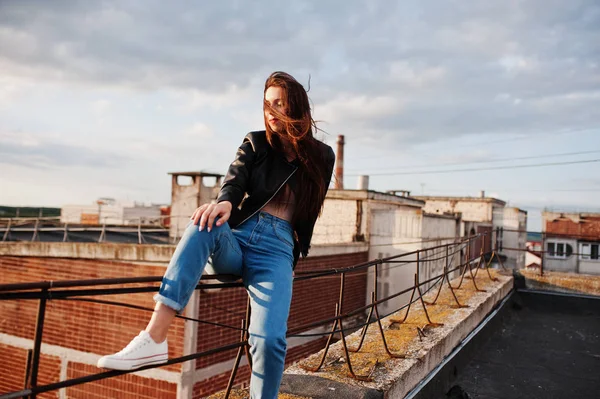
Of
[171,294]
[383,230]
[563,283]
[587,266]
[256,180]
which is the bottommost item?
[587,266]

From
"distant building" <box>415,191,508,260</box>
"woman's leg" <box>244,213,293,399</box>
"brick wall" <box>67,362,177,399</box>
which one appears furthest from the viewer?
"distant building" <box>415,191,508,260</box>

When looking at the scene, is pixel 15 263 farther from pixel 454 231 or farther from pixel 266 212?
pixel 454 231

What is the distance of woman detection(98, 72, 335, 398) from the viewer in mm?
1772

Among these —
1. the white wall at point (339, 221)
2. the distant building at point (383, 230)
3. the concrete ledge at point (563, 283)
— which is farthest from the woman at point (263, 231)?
the white wall at point (339, 221)

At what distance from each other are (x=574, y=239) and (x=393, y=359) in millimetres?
34822

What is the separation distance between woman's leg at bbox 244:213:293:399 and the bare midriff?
0.21 ft

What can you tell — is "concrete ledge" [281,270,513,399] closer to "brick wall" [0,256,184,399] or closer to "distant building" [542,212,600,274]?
"brick wall" [0,256,184,399]

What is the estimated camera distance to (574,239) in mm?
32125

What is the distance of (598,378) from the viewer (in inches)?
159

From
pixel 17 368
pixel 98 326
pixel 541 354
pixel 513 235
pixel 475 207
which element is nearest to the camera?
pixel 541 354

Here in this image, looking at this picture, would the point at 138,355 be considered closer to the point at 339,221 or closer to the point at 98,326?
the point at 98,326

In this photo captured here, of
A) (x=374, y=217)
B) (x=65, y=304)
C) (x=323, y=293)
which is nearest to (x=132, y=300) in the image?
(x=65, y=304)

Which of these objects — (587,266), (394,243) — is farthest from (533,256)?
(394,243)

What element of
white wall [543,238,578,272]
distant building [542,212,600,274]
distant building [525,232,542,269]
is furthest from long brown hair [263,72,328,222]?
white wall [543,238,578,272]
